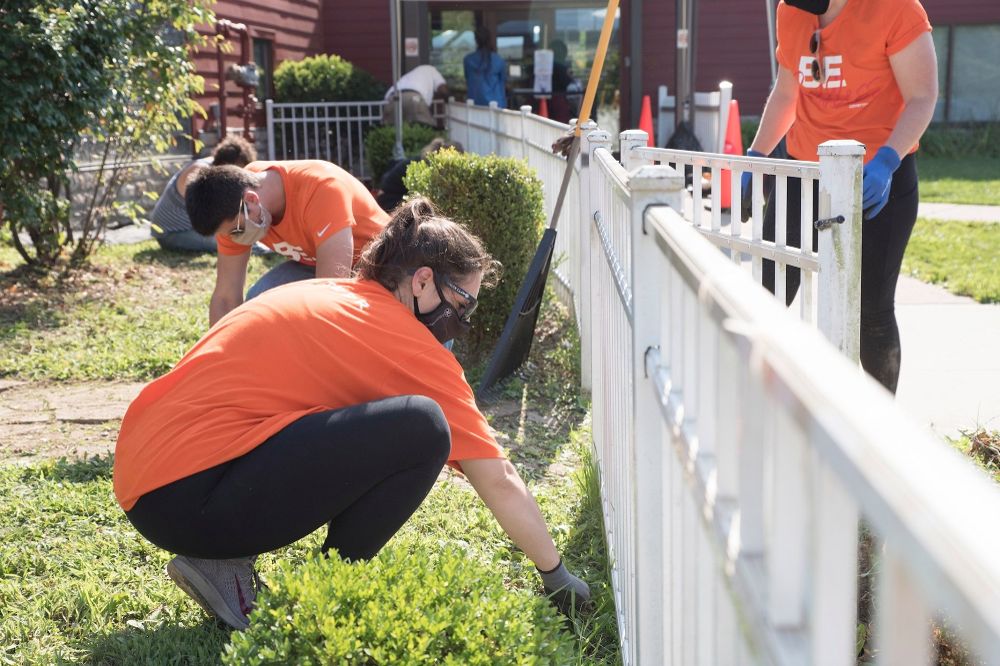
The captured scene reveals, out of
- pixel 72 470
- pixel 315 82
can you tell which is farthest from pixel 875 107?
pixel 315 82

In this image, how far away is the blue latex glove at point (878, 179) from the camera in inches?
128

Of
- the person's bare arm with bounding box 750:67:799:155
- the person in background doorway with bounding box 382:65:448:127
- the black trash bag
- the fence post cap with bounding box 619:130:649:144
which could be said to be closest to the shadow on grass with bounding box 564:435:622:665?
the fence post cap with bounding box 619:130:649:144

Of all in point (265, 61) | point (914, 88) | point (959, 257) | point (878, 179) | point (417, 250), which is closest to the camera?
point (417, 250)

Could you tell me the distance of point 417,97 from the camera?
14172 millimetres

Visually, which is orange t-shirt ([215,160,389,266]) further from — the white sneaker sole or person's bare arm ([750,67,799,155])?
the white sneaker sole

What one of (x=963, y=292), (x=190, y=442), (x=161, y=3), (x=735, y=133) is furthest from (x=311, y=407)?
(x=735, y=133)

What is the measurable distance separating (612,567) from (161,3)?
6108 mm

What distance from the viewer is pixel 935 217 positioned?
404 inches

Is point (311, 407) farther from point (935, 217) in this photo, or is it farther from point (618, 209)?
point (935, 217)

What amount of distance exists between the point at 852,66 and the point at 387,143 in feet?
31.9

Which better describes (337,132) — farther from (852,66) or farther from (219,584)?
(219,584)

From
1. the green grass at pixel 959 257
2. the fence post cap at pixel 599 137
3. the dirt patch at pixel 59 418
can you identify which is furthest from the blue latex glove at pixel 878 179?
the green grass at pixel 959 257

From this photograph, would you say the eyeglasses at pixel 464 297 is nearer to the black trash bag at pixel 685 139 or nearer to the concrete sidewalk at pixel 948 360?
the concrete sidewalk at pixel 948 360

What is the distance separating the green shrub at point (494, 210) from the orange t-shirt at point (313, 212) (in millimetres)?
1097
